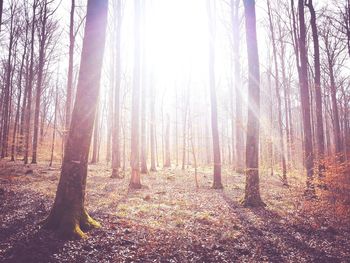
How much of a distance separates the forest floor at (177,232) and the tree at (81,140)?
0.35m

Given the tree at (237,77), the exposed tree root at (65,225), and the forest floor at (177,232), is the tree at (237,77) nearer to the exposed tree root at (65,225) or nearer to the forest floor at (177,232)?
the forest floor at (177,232)

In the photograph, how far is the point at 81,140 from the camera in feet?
16.0

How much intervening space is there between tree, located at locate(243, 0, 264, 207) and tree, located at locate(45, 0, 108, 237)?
17.0ft

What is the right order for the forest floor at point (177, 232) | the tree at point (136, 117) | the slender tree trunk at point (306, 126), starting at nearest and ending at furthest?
1. the forest floor at point (177, 232)
2. the slender tree trunk at point (306, 126)
3. the tree at point (136, 117)

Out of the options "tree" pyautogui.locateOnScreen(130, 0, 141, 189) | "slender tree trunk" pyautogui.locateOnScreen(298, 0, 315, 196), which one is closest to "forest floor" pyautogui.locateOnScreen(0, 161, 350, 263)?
"slender tree trunk" pyautogui.locateOnScreen(298, 0, 315, 196)

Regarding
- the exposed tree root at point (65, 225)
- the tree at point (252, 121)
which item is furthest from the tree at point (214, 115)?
the exposed tree root at point (65, 225)

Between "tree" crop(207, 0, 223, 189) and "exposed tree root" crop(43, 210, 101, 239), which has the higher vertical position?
"tree" crop(207, 0, 223, 189)

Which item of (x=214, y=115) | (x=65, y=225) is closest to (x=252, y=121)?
(x=214, y=115)

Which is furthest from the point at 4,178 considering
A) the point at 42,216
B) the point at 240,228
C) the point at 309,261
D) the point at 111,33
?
the point at 111,33

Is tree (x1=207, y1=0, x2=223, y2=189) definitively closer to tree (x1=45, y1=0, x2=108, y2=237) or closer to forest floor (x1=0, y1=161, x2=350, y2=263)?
forest floor (x1=0, y1=161, x2=350, y2=263)

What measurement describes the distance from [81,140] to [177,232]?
3016 mm

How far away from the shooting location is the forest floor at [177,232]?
4.12 metres

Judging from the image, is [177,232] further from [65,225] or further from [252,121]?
[252,121]

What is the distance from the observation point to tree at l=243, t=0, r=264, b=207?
26.5 feet
